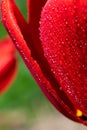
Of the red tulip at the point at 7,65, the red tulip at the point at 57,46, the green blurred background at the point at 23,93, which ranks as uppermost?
the red tulip at the point at 57,46

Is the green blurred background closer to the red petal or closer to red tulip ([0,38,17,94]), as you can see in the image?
red tulip ([0,38,17,94])

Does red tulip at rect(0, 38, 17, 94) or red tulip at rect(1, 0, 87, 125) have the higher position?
red tulip at rect(1, 0, 87, 125)

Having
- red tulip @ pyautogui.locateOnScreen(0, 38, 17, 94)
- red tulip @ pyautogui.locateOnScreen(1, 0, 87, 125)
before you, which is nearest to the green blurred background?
red tulip @ pyautogui.locateOnScreen(0, 38, 17, 94)

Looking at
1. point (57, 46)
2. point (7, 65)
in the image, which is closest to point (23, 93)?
point (7, 65)

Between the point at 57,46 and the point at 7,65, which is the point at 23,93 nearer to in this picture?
the point at 7,65

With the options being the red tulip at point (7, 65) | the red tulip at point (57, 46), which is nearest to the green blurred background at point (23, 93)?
the red tulip at point (7, 65)

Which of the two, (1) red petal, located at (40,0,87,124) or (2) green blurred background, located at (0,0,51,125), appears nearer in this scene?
(1) red petal, located at (40,0,87,124)

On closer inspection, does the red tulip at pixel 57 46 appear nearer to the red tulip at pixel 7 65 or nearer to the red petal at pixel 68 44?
the red petal at pixel 68 44
